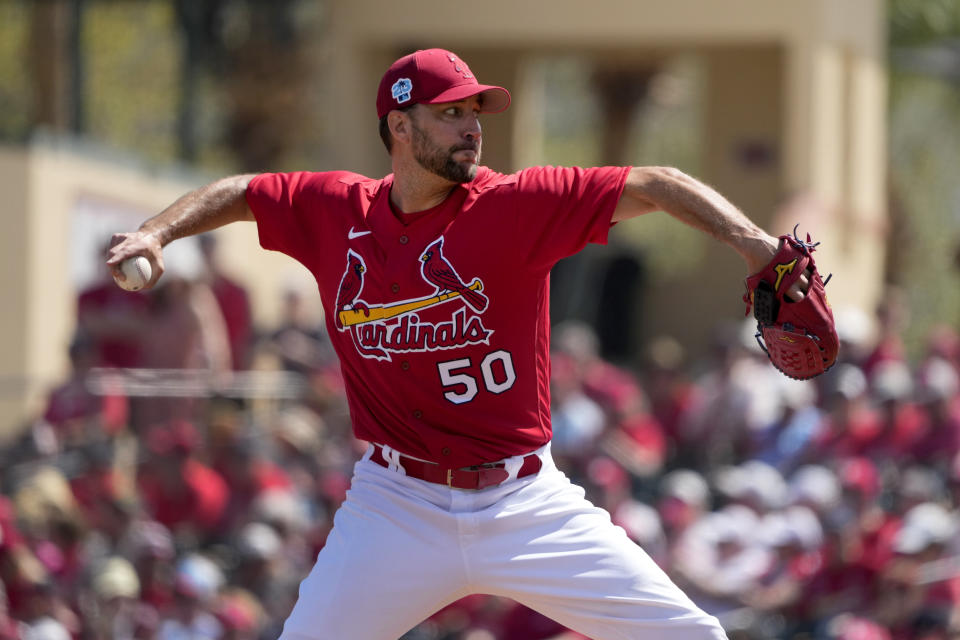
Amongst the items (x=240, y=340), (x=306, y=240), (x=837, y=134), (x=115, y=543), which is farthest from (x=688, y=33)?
(x=306, y=240)

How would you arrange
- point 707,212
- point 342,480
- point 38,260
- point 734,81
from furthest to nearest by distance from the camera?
1. point 734,81
2. point 38,260
3. point 342,480
4. point 707,212

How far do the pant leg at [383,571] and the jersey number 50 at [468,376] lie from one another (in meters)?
0.28

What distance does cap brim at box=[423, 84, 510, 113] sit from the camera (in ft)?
15.7

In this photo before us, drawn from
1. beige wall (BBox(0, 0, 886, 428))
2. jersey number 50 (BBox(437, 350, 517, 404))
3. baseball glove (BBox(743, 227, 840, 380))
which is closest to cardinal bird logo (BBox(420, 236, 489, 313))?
jersey number 50 (BBox(437, 350, 517, 404))

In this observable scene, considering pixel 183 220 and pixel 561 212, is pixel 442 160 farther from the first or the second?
pixel 183 220

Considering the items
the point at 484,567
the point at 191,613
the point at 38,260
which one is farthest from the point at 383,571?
the point at 38,260

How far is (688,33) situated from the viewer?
1656 centimetres

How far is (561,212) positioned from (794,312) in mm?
726

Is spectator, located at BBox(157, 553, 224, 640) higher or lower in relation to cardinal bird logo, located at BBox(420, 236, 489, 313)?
→ lower

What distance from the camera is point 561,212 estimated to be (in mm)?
4734

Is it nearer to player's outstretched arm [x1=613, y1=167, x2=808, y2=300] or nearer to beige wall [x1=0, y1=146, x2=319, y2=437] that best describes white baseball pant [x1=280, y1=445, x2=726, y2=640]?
player's outstretched arm [x1=613, y1=167, x2=808, y2=300]

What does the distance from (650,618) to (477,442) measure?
71 cm

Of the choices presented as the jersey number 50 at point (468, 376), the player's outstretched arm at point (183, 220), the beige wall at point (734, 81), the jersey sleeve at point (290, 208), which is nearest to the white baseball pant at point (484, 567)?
the jersey number 50 at point (468, 376)

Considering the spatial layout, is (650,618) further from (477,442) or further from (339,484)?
(339,484)
